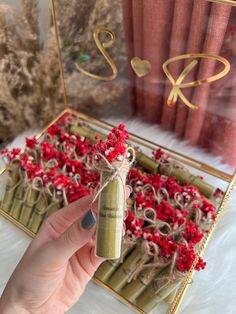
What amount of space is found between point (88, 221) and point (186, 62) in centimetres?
44

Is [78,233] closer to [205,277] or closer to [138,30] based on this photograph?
[205,277]

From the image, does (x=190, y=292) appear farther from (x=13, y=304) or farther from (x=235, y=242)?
(x=13, y=304)

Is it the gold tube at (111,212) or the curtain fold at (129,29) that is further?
the curtain fold at (129,29)

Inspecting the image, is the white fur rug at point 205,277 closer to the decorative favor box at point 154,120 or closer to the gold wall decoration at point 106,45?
the decorative favor box at point 154,120

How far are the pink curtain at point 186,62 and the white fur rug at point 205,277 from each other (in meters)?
0.12

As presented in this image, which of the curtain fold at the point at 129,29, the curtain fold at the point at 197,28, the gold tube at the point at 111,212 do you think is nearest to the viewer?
the gold tube at the point at 111,212

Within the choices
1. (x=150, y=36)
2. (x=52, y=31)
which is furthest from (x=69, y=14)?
(x=150, y=36)

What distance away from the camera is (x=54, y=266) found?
52 centimetres

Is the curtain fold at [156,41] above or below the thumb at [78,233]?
above

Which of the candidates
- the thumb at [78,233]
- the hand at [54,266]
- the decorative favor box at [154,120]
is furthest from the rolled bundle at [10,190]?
the thumb at [78,233]

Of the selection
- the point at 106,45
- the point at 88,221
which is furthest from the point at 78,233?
the point at 106,45

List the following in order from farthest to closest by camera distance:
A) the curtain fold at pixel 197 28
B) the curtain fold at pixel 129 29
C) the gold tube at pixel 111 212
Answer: the curtain fold at pixel 129 29, the curtain fold at pixel 197 28, the gold tube at pixel 111 212

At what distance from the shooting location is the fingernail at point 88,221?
482mm

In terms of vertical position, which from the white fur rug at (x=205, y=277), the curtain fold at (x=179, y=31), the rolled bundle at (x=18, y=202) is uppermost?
the curtain fold at (x=179, y=31)
